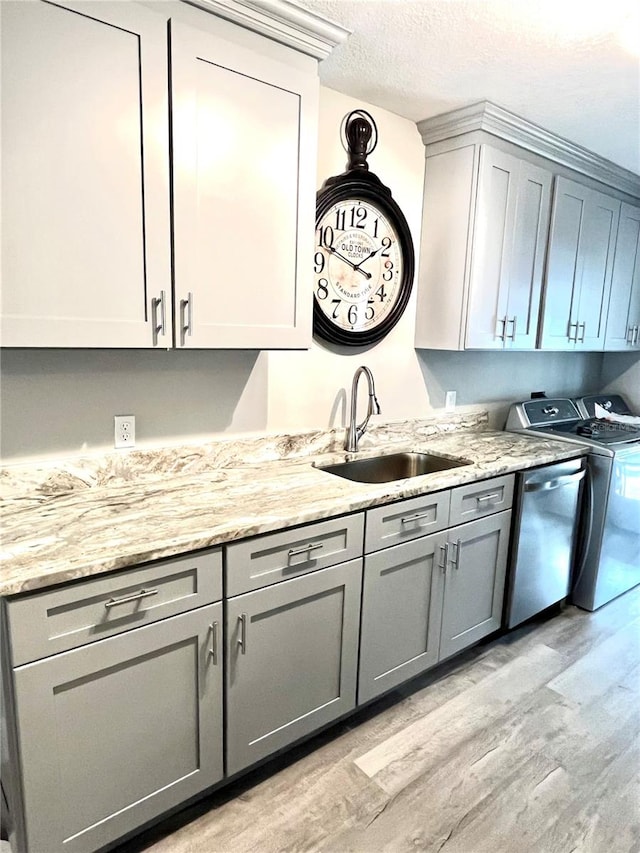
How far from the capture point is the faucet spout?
2.36 metres

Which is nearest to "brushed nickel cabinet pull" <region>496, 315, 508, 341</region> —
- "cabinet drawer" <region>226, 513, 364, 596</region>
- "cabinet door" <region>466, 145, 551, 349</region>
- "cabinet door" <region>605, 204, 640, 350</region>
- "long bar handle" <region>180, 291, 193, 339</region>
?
"cabinet door" <region>466, 145, 551, 349</region>

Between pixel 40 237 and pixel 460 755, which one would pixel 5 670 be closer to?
pixel 40 237

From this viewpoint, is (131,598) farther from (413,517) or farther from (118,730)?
(413,517)

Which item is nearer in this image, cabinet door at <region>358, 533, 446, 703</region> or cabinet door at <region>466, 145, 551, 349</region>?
cabinet door at <region>358, 533, 446, 703</region>

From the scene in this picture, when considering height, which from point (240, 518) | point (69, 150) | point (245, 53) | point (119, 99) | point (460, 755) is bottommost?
point (460, 755)

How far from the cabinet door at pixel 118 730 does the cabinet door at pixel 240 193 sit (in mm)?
876

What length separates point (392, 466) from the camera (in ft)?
8.30

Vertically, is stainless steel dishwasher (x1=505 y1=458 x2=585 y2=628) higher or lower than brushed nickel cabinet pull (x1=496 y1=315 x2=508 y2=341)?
lower

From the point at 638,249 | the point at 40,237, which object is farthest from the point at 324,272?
the point at 638,249

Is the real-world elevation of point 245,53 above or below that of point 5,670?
above

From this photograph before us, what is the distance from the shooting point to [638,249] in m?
→ 3.40

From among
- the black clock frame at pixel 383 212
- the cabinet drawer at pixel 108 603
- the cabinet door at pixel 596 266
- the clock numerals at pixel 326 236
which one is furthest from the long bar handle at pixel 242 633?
the cabinet door at pixel 596 266

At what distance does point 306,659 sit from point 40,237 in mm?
1466

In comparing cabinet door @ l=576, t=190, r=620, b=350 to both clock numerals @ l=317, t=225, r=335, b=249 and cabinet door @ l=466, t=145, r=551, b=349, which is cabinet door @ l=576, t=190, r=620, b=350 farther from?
clock numerals @ l=317, t=225, r=335, b=249
